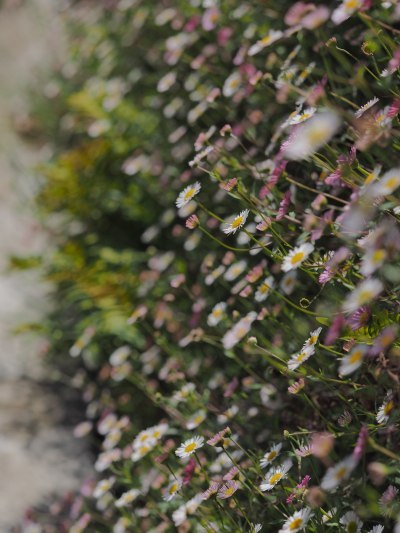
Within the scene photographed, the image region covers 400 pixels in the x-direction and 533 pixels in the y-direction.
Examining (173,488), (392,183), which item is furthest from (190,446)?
(392,183)

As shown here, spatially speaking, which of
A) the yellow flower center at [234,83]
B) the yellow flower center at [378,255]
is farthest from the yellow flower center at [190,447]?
the yellow flower center at [234,83]

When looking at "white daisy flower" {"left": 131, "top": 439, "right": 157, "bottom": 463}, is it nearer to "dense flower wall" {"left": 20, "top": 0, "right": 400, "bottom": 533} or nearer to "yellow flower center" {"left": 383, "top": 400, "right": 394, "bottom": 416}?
"dense flower wall" {"left": 20, "top": 0, "right": 400, "bottom": 533}

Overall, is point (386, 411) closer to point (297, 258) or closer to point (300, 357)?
point (300, 357)

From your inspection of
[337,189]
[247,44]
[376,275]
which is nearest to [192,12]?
[247,44]

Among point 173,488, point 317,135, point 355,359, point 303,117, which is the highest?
point 317,135

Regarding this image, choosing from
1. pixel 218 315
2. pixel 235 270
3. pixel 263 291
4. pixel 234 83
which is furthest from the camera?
pixel 234 83

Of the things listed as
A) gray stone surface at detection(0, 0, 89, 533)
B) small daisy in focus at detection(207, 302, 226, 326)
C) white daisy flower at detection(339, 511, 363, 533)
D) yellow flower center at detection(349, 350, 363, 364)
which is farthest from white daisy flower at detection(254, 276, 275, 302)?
gray stone surface at detection(0, 0, 89, 533)

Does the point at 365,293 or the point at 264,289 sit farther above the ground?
the point at 365,293
